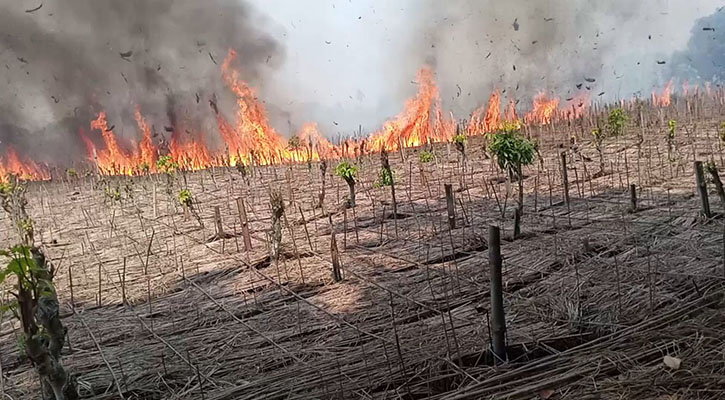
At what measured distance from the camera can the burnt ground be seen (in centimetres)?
310

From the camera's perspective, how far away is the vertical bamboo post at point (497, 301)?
320 centimetres

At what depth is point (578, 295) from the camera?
12.7 ft

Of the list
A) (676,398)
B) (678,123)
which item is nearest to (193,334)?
(676,398)

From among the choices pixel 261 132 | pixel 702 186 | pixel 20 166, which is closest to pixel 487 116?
pixel 261 132

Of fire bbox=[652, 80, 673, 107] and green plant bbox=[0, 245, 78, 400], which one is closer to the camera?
green plant bbox=[0, 245, 78, 400]

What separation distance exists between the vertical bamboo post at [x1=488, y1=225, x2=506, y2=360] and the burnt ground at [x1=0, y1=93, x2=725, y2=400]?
0.49ft

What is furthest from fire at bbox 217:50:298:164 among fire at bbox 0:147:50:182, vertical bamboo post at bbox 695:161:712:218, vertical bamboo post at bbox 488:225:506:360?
vertical bamboo post at bbox 488:225:506:360

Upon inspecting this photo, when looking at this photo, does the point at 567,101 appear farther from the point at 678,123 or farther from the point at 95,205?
the point at 95,205

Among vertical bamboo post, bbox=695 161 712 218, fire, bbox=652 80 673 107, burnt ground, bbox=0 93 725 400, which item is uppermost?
fire, bbox=652 80 673 107

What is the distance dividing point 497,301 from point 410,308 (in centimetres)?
125

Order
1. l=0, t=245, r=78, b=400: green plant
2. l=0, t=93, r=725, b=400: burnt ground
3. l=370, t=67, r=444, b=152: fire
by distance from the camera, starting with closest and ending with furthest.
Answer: l=0, t=245, r=78, b=400: green plant, l=0, t=93, r=725, b=400: burnt ground, l=370, t=67, r=444, b=152: fire

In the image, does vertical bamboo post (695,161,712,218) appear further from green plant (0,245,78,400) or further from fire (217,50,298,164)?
Answer: fire (217,50,298,164)

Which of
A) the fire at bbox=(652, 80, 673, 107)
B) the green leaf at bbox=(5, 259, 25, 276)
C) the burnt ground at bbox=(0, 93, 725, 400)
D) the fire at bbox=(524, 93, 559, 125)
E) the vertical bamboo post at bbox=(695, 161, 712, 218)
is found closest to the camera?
the green leaf at bbox=(5, 259, 25, 276)

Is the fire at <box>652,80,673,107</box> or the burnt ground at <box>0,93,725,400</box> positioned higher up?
the fire at <box>652,80,673,107</box>
